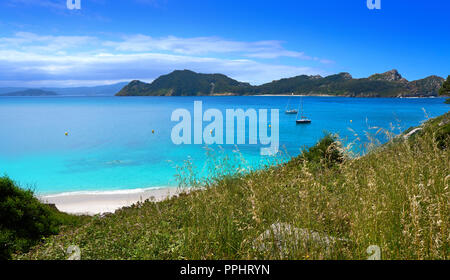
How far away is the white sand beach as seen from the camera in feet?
57.8

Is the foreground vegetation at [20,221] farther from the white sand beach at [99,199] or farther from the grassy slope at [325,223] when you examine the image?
the white sand beach at [99,199]

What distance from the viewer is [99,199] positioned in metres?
20.3

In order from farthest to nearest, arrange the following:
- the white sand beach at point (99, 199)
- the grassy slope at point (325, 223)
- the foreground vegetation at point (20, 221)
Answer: the white sand beach at point (99, 199) → the foreground vegetation at point (20, 221) → the grassy slope at point (325, 223)

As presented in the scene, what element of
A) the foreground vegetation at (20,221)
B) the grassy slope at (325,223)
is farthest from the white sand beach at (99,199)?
the grassy slope at (325,223)

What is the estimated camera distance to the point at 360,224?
9.66 ft

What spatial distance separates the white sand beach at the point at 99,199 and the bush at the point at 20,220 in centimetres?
816

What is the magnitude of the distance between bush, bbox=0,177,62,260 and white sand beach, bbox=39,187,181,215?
8.16 m

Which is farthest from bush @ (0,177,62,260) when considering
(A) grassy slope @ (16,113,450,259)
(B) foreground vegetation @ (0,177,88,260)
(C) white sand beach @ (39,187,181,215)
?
(C) white sand beach @ (39,187,181,215)

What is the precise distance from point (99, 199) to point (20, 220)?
12817 millimetres

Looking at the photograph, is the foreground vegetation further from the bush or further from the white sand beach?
the white sand beach

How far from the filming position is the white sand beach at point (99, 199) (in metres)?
17.6
